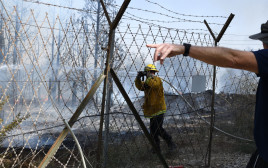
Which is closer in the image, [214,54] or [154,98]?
[214,54]

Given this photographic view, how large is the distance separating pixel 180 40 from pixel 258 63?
3.26 metres

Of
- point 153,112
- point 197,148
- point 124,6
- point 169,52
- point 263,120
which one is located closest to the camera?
point 169,52

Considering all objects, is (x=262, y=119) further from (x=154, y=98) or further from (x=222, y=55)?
(x=154, y=98)

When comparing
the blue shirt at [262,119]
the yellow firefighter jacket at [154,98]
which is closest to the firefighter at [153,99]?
the yellow firefighter jacket at [154,98]

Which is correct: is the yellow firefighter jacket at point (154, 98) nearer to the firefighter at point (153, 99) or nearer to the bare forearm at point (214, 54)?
the firefighter at point (153, 99)

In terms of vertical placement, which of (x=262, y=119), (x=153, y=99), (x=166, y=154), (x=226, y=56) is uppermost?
(x=226, y=56)

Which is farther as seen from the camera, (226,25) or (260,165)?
(226,25)

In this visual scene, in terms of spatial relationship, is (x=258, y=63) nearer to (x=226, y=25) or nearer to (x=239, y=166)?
(x=226, y=25)

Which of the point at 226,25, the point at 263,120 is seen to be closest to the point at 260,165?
the point at 263,120

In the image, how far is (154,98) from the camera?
16.1ft

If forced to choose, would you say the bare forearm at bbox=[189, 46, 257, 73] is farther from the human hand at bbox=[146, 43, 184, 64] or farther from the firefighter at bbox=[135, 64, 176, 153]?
the firefighter at bbox=[135, 64, 176, 153]

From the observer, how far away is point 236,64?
1.43 metres

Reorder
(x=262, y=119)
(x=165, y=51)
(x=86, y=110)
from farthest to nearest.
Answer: (x=86, y=110) < (x=262, y=119) < (x=165, y=51)

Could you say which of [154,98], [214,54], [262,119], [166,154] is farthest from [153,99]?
[214,54]
